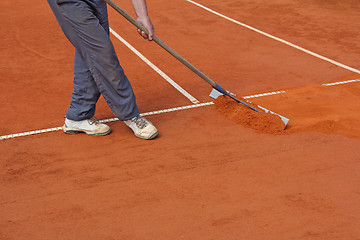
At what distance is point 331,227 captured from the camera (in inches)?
129

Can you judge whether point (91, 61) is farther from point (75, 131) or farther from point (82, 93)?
point (75, 131)

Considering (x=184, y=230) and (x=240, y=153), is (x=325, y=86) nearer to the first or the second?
(x=240, y=153)

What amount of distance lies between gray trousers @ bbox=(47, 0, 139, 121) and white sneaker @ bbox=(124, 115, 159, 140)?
8 cm

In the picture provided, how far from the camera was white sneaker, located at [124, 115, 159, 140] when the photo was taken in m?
4.55

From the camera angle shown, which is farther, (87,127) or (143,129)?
(87,127)

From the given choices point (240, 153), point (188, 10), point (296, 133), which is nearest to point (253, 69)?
point (296, 133)

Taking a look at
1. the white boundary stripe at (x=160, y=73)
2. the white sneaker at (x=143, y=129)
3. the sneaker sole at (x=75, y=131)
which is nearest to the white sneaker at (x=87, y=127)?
the sneaker sole at (x=75, y=131)

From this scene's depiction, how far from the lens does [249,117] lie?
4.93 meters

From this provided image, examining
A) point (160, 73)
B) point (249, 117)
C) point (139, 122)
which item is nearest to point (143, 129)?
point (139, 122)

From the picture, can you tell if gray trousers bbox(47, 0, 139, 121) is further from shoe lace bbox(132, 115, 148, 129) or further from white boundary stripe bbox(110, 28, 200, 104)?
white boundary stripe bbox(110, 28, 200, 104)

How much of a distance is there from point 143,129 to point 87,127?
24.2 inches

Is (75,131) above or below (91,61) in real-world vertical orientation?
below

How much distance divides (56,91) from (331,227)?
13.2 feet

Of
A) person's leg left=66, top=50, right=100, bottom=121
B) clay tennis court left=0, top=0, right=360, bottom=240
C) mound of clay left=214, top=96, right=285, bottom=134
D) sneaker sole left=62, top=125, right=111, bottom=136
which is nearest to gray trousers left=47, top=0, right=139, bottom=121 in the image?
person's leg left=66, top=50, right=100, bottom=121
